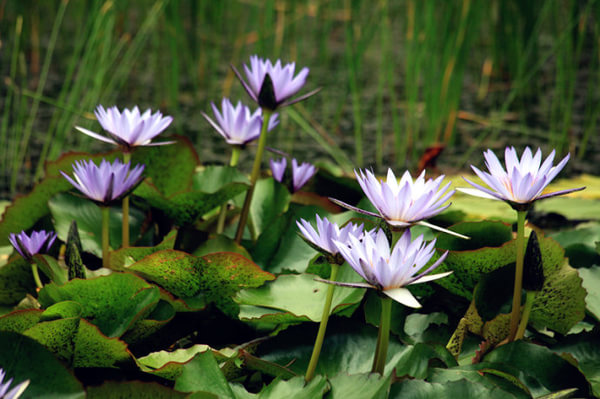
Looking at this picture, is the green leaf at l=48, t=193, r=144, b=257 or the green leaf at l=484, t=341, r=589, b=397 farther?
the green leaf at l=48, t=193, r=144, b=257

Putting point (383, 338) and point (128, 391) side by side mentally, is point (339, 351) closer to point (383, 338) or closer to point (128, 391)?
point (383, 338)

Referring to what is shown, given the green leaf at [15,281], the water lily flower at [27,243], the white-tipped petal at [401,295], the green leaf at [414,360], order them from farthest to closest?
the green leaf at [15,281]
the water lily flower at [27,243]
the green leaf at [414,360]
the white-tipped petal at [401,295]

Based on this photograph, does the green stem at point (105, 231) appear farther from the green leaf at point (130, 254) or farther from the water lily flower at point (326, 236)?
the water lily flower at point (326, 236)

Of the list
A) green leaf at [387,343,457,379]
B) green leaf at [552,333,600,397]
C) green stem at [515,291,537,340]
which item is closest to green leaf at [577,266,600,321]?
green leaf at [552,333,600,397]

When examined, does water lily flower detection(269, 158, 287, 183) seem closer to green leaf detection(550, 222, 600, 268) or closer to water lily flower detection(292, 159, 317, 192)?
water lily flower detection(292, 159, 317, 192)

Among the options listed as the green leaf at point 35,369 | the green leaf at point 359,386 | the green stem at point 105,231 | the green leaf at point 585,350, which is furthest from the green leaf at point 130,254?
the green leaf at point 585,350

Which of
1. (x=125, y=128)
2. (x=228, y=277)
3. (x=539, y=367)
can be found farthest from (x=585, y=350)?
(x=125, y=128)

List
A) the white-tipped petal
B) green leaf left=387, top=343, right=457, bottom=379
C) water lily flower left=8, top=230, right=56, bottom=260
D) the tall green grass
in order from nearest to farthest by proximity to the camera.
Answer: the white-tipped petal < green leaf left=387, top=343, right=457, bottom=379 < water lily flower left=8, top=230, right=56, bottom=260 < the tall green grass
